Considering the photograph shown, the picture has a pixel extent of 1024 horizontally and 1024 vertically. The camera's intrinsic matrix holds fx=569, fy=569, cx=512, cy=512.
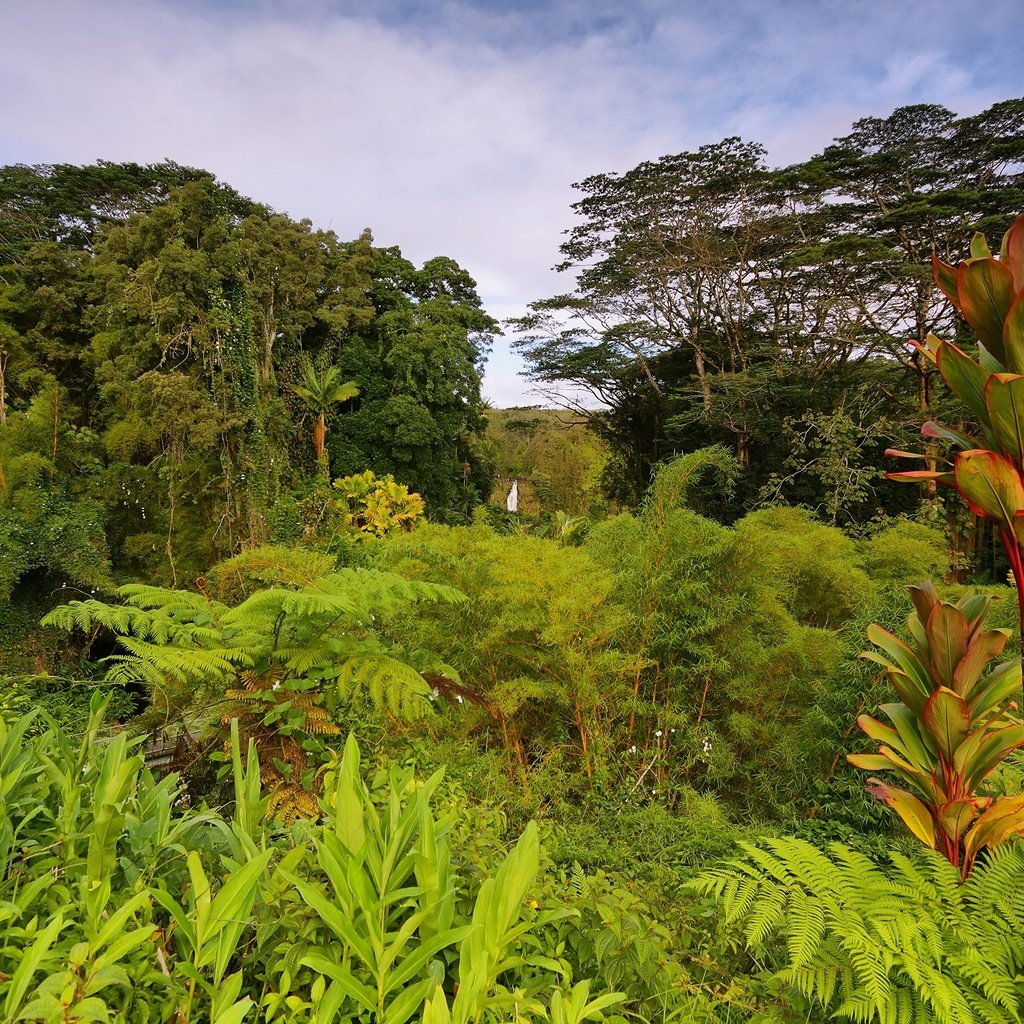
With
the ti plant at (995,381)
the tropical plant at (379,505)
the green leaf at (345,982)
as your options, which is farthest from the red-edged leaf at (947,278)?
the tropical plant at (379,505)

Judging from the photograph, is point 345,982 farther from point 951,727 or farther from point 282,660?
point 282,660

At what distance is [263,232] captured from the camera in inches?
443

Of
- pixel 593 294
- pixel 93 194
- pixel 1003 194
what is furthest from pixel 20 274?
pixel 1003 194

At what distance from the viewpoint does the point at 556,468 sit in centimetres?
1962

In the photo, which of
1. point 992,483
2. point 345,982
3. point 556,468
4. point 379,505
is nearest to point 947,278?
point 992,483

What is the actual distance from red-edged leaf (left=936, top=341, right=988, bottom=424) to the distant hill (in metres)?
14.2

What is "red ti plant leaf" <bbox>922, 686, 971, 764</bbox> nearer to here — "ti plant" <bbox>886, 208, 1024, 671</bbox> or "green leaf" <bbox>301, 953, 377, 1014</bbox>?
"ti plant" <bbox>886, 208, 1024, 671</bbox>

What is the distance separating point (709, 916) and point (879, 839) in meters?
1.13

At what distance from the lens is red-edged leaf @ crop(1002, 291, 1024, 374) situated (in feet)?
2.99

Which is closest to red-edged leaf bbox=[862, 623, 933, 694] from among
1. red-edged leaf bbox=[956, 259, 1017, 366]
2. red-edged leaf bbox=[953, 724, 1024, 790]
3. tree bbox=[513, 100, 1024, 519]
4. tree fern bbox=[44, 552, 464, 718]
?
red-edged leaf bbox=[953, 724, 1024, 790]

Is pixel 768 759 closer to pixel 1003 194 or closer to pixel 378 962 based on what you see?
pixel 378 962

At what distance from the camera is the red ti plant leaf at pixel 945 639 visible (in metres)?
1.10

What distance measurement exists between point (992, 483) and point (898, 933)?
0.73m

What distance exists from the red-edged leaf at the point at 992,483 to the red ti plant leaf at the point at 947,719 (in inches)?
13.5
